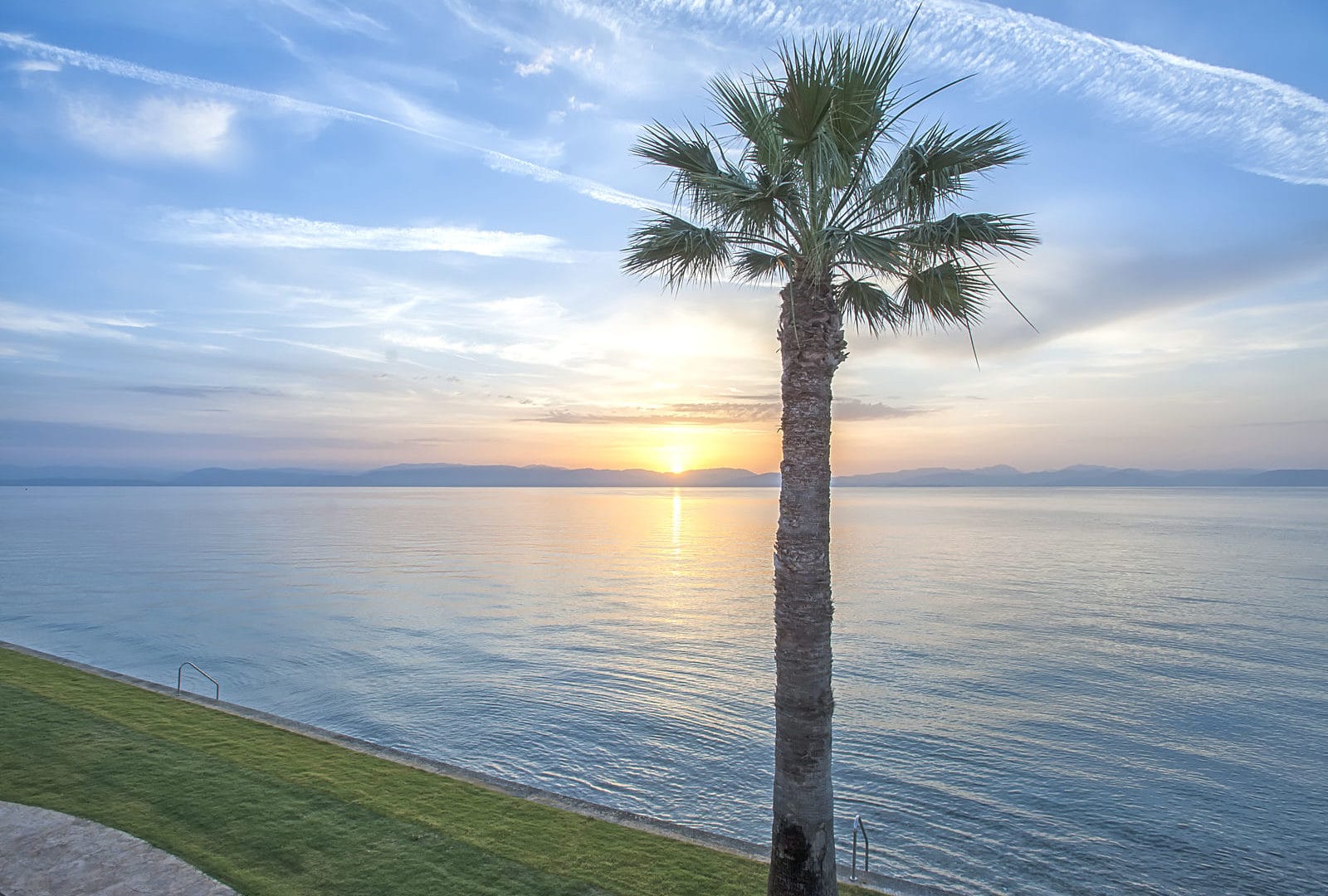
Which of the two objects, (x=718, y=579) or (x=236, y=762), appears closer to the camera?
(x=236, y=762)

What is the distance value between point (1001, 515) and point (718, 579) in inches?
4761

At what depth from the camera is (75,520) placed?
12375 cm

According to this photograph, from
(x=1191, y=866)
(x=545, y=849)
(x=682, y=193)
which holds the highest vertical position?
(x=682, y=193)

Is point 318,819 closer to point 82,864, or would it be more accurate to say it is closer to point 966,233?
point 82,864

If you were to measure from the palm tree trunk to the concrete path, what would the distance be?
6733 mm

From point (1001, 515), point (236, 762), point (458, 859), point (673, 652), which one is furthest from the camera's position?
point (1001, 515)

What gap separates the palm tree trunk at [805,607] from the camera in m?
7.99

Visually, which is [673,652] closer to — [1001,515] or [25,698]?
[25,698]

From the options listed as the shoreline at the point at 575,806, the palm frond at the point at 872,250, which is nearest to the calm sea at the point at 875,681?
the shoreline at the point at 575,806

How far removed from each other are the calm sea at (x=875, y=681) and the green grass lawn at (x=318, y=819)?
5.62 metres

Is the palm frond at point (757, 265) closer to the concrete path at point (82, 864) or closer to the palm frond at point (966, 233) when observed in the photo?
the palm frond at point (966, 233)

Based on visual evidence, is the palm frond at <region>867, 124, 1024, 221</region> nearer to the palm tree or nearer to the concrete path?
the palm tree

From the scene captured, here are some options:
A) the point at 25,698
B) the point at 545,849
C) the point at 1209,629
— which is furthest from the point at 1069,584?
the point at 25,698

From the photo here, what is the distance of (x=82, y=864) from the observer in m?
8.97
